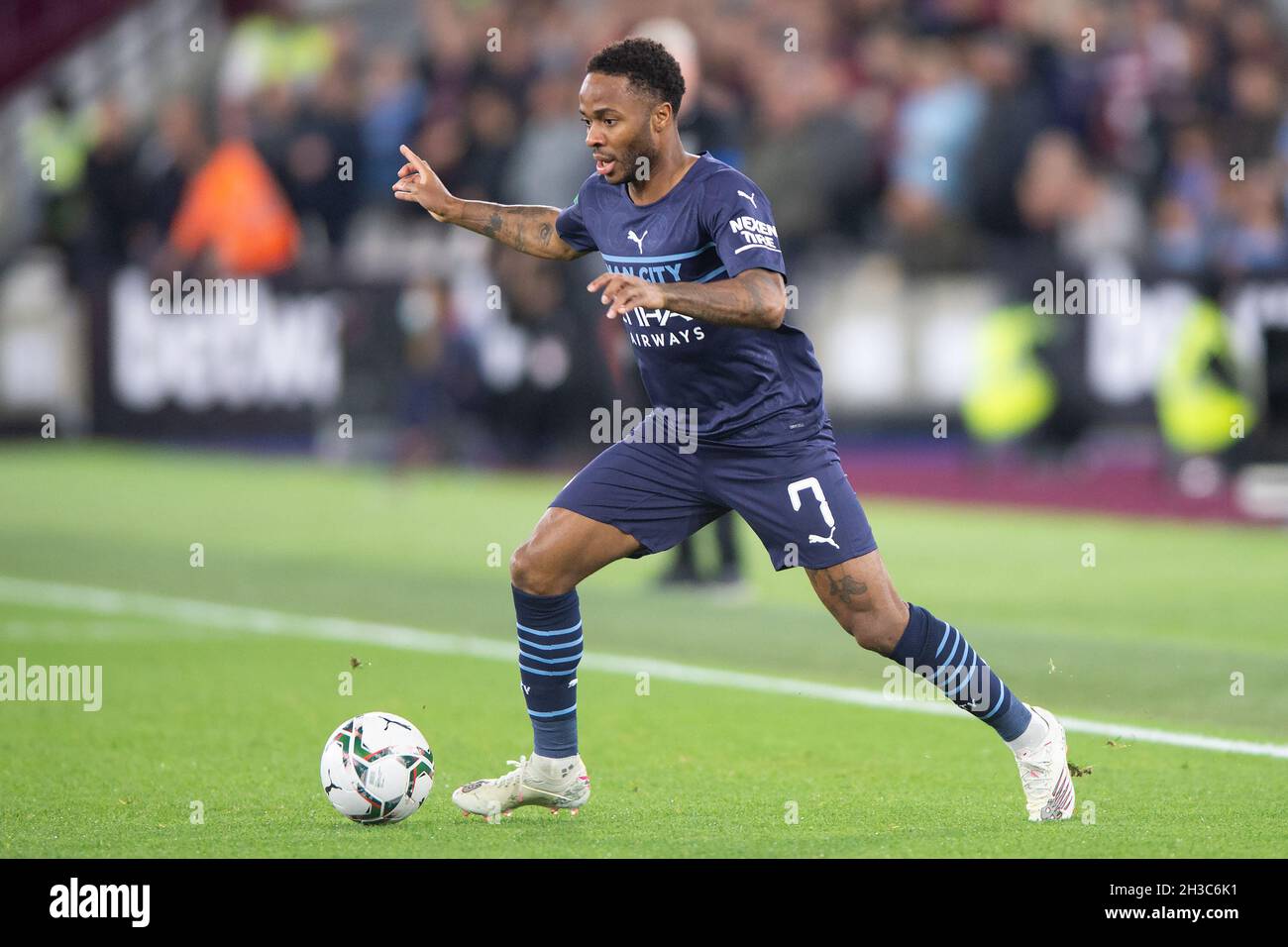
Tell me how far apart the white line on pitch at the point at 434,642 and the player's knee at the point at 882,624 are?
5.86ft

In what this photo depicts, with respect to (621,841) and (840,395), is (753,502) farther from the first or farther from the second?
(840,395)

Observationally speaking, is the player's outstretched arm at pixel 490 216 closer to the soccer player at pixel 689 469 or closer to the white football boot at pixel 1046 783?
the soccer player at pixel 689 469

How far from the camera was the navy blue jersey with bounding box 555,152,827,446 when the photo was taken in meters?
6.31

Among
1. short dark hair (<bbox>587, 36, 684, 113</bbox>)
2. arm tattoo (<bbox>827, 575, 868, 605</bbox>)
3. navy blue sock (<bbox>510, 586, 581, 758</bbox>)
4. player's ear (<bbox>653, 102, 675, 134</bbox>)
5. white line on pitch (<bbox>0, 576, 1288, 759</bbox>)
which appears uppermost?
short dark hair (<bbox>587, 36, 684, 113</bbox>)

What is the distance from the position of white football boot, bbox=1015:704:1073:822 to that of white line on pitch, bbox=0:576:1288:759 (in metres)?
1.32

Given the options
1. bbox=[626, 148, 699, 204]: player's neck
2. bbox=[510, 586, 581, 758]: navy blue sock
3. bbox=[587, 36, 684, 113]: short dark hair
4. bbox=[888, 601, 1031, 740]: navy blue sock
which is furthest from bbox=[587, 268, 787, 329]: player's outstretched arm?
bbox=[510, 586, 581, 758]: navy blue sock

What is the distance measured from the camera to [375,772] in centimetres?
634

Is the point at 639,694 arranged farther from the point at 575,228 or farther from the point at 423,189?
the point at 423,189

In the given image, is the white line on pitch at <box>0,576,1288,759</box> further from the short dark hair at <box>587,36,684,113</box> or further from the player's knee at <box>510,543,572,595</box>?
the short dark hair at <box>587,36,684,113</box>

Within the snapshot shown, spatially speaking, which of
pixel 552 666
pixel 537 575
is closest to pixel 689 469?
pixel 537 575

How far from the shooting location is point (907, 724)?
8219mm

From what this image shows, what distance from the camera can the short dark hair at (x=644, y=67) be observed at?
633 cm

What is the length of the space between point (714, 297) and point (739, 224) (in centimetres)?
34

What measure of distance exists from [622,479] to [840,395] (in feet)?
37.0
